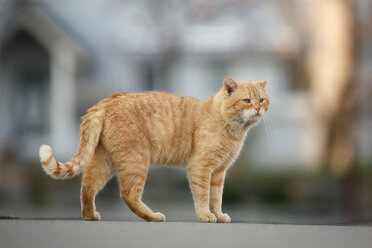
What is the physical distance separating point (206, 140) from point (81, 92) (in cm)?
740

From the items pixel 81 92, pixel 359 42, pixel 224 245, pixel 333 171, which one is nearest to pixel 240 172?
pixel 333 171

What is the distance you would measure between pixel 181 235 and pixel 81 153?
0.51 metres

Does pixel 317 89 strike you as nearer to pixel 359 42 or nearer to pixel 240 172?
pixel 359 42

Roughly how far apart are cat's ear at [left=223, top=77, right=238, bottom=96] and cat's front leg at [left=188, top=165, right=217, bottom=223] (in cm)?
35

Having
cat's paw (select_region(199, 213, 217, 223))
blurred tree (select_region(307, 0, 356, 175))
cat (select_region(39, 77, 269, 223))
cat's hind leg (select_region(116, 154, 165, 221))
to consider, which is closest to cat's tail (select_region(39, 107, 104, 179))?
cat (select_region(39, 77, 269, 223))

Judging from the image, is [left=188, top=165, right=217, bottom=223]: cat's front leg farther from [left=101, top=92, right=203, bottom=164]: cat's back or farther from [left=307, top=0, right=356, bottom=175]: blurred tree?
[left=307, top=0, right=356, bottom=175]: blurred tree

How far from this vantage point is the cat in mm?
2029

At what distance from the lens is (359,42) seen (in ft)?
21.5

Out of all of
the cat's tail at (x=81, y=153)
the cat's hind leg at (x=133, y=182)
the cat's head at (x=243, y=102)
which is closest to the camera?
the cat's tail at (x=81, y=153)

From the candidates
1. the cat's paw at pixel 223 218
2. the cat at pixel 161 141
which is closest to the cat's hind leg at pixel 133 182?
the cat at pixel 161 141

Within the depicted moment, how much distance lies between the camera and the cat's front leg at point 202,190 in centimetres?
212

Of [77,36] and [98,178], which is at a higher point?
[77,36]

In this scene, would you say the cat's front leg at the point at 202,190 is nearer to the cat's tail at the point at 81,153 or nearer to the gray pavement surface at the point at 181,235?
the gray pavement surface at the point at 181,235

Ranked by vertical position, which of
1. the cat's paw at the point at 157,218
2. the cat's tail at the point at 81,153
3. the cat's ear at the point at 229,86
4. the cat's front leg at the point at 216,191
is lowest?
the cat's paw at the point at 157,218
